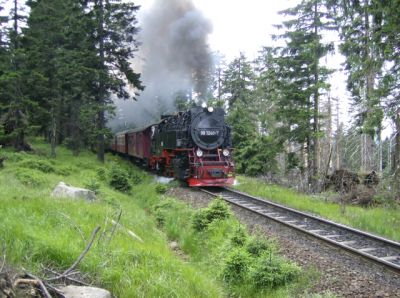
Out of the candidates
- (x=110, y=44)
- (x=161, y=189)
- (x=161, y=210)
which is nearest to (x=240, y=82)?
(x=110, y=44)

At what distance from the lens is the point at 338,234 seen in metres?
8.66

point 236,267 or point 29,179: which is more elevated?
point 29,179

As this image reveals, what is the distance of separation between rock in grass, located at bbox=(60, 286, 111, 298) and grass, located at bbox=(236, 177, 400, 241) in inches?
279

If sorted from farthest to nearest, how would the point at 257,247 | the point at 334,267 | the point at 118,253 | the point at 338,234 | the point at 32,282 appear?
the point at 338,234, the point at 257,247, the point at 334,267, the point at 118,253, the point at 32,282

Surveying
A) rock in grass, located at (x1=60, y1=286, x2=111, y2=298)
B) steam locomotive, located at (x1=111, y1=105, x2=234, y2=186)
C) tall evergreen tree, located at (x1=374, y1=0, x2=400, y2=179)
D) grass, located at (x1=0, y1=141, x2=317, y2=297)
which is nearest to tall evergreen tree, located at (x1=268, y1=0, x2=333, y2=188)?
steam locomotive, located at (x1=111, y1=105, x2=234, y2=186)

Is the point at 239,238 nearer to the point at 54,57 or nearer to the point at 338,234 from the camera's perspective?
the point at 338,234

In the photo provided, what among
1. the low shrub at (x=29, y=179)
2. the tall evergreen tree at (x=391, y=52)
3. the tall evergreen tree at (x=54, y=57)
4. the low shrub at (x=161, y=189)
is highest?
the tall evergreen tree at (x=54, y=57)

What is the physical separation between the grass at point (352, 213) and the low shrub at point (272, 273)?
12.4ft

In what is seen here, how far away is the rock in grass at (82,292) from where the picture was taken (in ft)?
11.9

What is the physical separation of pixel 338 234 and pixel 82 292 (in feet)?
21.2

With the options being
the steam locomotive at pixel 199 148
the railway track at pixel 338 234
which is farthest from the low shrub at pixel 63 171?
the railway track at pixel 338 234

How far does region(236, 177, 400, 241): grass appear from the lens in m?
9.39

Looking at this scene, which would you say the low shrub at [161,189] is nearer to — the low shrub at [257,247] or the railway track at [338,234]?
the railway track at [338,234]

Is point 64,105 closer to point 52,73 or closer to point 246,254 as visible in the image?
point 52,73
